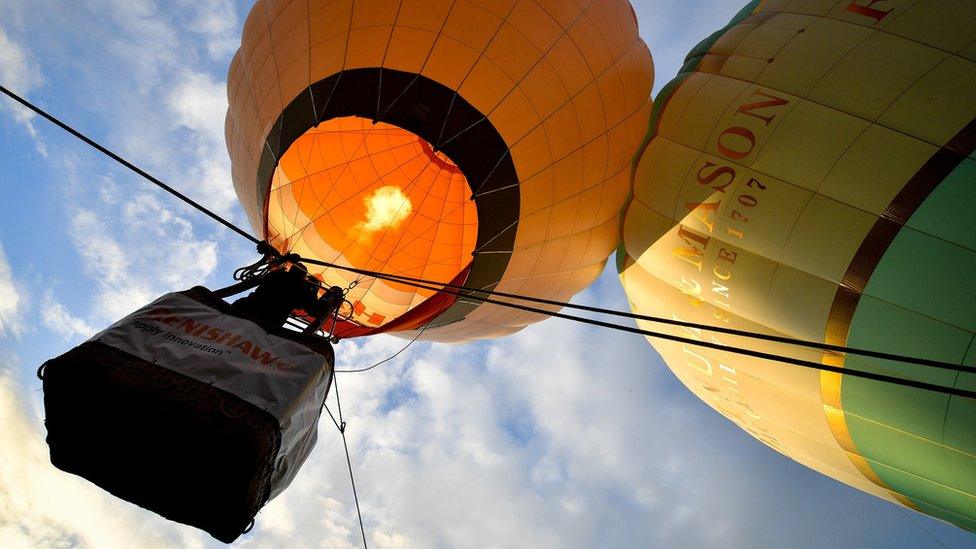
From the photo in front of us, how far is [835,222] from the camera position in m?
3.30

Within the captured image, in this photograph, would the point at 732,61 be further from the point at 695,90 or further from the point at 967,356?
Result: the point at 967,356

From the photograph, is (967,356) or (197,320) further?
(967,356)

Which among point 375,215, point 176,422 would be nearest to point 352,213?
point 375,215

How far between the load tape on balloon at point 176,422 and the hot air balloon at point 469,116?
2.47m

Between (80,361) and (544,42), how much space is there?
360 cm

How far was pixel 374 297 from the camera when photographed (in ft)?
18.9

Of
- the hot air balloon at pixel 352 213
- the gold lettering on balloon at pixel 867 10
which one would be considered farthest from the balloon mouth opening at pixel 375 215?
the gold lettering on balloon at pixel 867 10

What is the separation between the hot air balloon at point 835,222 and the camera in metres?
2.95

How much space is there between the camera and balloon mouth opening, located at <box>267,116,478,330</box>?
5062 millimetres

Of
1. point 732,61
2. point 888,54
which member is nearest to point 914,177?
point 888,54

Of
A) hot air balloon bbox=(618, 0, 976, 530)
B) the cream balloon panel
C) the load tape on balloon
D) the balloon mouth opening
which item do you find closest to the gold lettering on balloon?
hot air balloon bbox=(618, 0, 976, 530)

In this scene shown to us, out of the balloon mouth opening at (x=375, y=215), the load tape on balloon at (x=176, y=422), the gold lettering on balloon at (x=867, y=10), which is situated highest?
the balloon mouth opening at (x=375, y=215)

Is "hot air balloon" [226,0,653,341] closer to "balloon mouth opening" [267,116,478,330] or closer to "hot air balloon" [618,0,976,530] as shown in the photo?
"balloon mouth opening" [267,116,478,330]

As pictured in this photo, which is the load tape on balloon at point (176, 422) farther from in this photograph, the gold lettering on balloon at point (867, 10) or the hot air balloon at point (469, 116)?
the gold lettering on balloon at point (867, 10)
